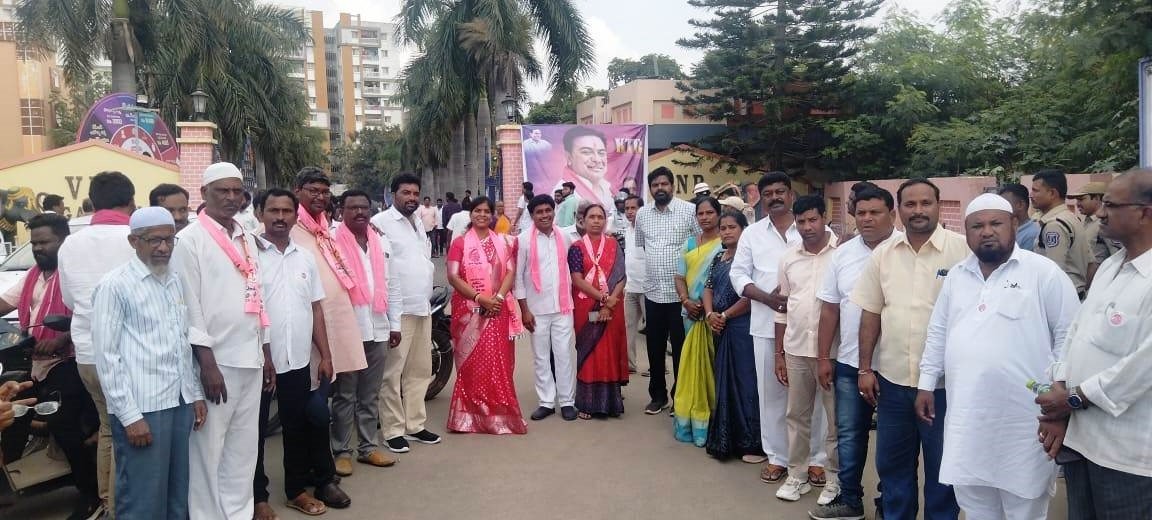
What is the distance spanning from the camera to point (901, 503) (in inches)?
155

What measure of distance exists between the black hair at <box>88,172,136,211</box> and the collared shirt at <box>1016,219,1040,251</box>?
5.57m

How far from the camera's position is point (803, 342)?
4594 mm

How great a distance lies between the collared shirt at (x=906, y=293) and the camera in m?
3.71

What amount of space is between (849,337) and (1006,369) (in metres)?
1.04

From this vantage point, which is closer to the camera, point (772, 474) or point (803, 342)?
point (803, 342)

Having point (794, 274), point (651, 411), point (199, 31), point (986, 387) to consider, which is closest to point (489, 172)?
point (199, 31)

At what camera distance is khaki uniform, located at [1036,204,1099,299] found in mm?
5586

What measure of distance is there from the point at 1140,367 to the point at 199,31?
863 inches

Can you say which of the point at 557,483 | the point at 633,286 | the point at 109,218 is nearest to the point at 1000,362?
the point at 557,483

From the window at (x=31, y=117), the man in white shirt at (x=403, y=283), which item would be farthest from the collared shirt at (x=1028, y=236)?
the window at (x=31, y=117)

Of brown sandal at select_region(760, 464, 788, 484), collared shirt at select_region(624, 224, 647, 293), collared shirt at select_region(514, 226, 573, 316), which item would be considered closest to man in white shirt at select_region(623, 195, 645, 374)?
collared shirt at select_region(624, 224, 647, 293)

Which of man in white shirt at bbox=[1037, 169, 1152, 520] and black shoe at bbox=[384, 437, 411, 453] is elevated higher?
man in white shirt at bbox=[1037, 169, 1152, 520]

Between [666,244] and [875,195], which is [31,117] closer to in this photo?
[666,244]

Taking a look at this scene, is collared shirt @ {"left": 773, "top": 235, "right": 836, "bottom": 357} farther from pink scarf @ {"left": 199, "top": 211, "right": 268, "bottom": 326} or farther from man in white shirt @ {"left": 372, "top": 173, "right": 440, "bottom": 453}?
pink scarf @ {"left": 199, "top": 211, "right": 268, "bottom": 326}
